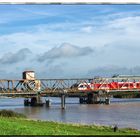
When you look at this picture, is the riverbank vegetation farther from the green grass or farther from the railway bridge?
the railway bridge

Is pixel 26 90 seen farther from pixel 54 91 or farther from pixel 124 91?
pixel 124 91

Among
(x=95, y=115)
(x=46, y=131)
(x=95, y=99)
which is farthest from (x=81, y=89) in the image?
(x=46, y=131)

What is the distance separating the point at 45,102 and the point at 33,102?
273 centimetres

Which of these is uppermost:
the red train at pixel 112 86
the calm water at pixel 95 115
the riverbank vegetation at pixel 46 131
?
the red train at pixel 112 86

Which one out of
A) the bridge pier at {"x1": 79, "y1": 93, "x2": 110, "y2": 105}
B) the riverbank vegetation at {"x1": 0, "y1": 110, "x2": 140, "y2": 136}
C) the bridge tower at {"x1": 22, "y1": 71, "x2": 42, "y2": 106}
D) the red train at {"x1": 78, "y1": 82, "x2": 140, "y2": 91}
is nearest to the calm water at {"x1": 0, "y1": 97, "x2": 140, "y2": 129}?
the bridge tower at {"x1": 22, "y1": 71, "x2": 42, "y2": 106}

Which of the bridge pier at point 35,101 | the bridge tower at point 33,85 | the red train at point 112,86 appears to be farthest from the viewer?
the red train at point 112,86

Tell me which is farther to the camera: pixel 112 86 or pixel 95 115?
pixel 112 86

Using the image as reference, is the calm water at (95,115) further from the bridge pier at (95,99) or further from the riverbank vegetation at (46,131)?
the bridge pier at (95,99)

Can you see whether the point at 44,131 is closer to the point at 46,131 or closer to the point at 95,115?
the point at 46,131

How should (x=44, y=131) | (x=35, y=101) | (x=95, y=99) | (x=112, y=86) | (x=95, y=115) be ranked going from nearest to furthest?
1. (x=44, y=131)
2. (x=95, y=115)
3. (x=35, y=101)
4. (x=95, y=99)
5. (x=112, y=86)

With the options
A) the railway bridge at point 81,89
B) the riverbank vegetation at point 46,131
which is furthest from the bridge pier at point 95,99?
the riverbank vegetation at point 46,131

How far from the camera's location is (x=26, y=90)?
213ft

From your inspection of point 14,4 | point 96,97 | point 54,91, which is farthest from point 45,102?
point 14,4

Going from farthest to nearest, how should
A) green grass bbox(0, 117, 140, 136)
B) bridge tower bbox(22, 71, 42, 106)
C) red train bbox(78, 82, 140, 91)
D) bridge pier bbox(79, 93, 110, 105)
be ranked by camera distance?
red train bbox(78, 82, 140, 91) → bridge pier bbox(79, 93, 110, 105) → bridge tower bbox(22, 71, 42, 106) → green grass bbox(0, 117, 140, 136)
